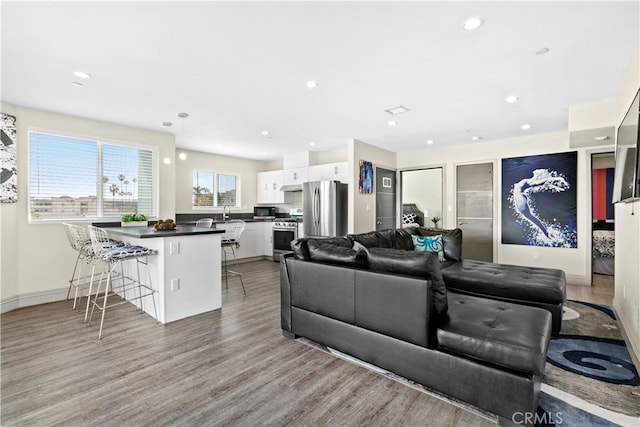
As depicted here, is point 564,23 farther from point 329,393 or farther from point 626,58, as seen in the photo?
point 329,393

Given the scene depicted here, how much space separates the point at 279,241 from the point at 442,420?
17.0 ft

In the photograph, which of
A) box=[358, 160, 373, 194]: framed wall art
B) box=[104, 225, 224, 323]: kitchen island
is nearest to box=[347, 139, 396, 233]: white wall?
box=[358, 160, 373, 194]: framed wall art

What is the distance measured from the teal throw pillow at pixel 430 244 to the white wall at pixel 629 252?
1.74m

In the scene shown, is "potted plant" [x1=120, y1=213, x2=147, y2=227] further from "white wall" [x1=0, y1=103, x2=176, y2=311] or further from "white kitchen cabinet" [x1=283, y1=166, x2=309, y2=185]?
"white kitchen cabinet" [x1=283, y1=166, x2=309, y2=185]

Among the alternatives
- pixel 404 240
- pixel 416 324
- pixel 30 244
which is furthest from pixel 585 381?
pixel 30 244

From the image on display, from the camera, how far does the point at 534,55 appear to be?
2527mm

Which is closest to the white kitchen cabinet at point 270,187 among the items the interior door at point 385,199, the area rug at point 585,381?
the interior door at point 385,199

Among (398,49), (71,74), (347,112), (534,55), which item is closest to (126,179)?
(71,74)

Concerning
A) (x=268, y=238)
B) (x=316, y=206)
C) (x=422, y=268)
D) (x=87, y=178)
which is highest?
(x=87, y=178)

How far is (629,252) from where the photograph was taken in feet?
8.80

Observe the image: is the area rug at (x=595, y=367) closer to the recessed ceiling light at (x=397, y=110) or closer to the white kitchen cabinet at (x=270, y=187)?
the recessed ceiling light at (x=397, y=110)

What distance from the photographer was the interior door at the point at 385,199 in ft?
20.2

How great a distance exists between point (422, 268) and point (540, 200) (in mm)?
4326

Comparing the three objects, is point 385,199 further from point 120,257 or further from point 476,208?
point 120,257
